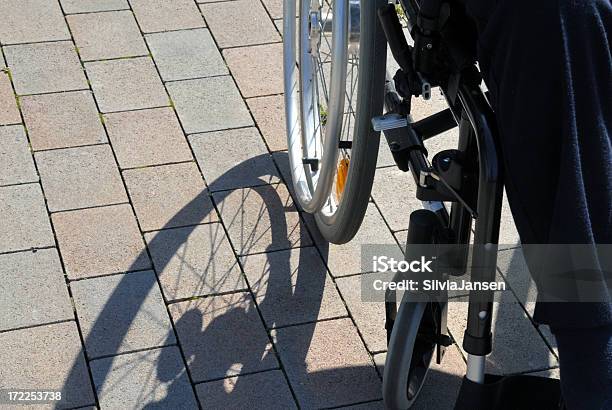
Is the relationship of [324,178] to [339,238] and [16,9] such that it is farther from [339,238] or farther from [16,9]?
[16,9]

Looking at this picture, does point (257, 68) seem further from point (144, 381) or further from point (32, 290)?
point (144, 381)

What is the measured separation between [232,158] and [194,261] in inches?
21.9

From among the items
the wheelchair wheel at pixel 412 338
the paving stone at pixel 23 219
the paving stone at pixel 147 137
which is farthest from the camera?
the paving stone at pixel 147 137

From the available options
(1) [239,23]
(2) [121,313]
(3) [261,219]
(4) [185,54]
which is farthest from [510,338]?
(1) [239,23]

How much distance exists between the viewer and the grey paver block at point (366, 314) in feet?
9.66

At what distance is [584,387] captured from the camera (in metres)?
1.86

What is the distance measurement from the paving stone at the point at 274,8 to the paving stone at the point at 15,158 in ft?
4.09

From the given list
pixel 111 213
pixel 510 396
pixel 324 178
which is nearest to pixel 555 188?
pixel 510 396

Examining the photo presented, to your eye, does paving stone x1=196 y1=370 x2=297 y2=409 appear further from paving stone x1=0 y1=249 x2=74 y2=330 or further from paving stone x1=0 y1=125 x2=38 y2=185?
paving stone x1=0 y1=125 x2=38 y2=185

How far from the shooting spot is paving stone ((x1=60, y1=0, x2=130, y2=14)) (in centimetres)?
444

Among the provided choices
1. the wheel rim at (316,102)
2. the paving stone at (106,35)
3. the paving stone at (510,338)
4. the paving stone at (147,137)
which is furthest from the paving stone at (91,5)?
the paving stone at (510,338)

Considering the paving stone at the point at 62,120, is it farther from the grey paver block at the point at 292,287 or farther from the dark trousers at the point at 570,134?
the dark trousers at the point at 570,134

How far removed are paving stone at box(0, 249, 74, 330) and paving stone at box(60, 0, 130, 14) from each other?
→ 5.16 feet

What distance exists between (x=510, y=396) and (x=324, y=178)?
0.91 metres
